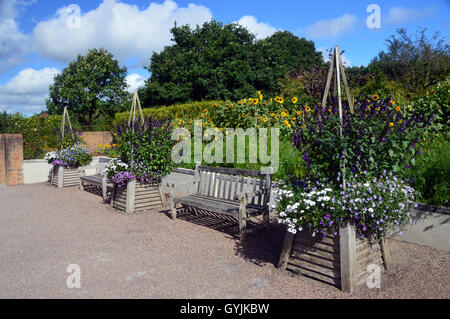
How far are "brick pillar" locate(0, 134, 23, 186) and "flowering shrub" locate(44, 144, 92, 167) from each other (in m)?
1.34

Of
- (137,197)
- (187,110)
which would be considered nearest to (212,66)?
(187,110)

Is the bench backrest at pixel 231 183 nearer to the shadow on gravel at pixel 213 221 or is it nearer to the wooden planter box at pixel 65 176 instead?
the shadow on gravel at pixel 213 221

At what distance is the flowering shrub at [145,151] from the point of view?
6656 millimetres

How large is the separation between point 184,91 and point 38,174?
46.4 feet

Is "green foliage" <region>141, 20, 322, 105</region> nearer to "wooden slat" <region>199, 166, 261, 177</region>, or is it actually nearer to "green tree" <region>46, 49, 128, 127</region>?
"green tree" <region>46, 49, 128, 127</region>

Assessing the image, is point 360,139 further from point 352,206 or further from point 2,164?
point 2,164

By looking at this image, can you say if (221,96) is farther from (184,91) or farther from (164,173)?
(164,173)

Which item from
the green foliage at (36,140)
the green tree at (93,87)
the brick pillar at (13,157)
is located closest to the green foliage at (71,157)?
the brick pillar at (13,157)

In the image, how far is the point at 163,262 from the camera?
13.4 ft

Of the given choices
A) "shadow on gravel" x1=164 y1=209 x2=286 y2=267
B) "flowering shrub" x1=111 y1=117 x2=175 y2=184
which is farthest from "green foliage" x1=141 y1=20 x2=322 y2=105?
"shadow on gravel" x1=164 y1=209 x2=286 y2=267

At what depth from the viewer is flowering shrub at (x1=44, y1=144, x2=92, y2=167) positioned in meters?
9.91

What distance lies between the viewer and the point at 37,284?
3521 mm

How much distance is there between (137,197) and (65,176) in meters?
4.50

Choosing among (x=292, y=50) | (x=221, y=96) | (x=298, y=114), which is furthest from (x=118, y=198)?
(x=292, y=50)
